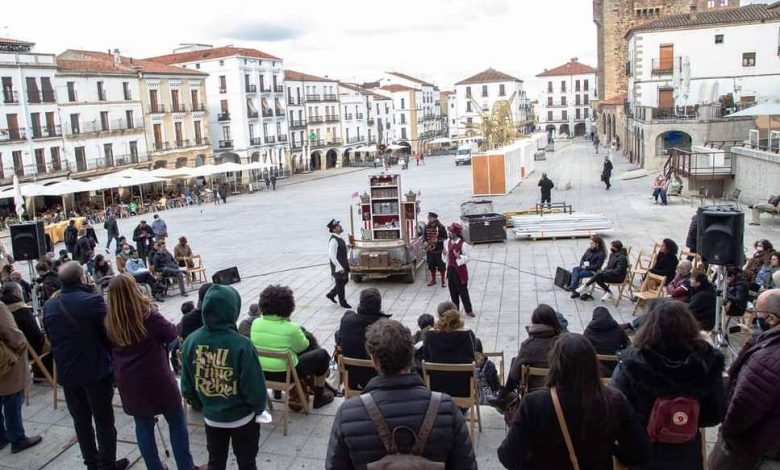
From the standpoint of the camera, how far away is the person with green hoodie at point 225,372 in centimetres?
400

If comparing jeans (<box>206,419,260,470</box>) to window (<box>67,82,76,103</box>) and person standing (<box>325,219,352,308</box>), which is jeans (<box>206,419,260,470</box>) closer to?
person standing (<box>325,219,352,308</box>)

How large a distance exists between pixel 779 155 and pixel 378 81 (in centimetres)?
8341

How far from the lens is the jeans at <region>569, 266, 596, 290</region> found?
447 inches

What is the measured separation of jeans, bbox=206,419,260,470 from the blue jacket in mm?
1104

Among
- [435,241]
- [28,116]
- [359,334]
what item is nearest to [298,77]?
[28,116]

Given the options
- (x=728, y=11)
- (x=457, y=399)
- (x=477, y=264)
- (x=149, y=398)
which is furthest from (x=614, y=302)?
(x=728, y=11)

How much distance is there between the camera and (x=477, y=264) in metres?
14.9

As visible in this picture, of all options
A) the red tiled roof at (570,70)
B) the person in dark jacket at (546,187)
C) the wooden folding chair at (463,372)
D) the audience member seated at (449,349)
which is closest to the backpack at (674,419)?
the wooden folding chair at (463,372)

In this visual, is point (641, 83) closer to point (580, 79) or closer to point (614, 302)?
point (614, 302)

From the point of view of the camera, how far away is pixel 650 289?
1057 cm

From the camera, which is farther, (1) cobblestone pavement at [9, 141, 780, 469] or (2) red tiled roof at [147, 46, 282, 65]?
(2) red tiled roof at [147, 46, 282, 65]

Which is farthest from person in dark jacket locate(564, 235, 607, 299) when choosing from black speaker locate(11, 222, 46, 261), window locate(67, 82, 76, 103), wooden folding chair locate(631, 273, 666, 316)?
window locate(67, 82, 76, 103)

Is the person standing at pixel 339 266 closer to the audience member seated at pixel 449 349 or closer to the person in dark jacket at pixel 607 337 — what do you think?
the audience member seated at pixel 449 349

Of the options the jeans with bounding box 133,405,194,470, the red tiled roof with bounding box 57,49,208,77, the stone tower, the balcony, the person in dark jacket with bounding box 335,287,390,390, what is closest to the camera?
the jeans with bounding box 133,405,194,470
